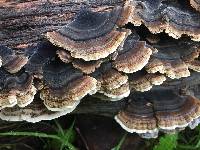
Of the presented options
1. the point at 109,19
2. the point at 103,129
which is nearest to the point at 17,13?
the point at 109,19

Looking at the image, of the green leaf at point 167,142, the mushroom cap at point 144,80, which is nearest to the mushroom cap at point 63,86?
the mushroom cap at point 144,80

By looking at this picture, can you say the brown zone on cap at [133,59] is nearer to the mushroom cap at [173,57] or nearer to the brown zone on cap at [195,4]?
the mushroom cap at [173,57]

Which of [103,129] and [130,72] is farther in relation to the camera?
[103,129]

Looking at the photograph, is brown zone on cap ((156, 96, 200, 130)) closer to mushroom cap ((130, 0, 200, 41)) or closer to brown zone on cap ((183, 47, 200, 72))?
brown zone on cap ((183, 47, 200, 72))

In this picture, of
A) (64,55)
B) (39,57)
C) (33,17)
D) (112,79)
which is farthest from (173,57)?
(33,17)

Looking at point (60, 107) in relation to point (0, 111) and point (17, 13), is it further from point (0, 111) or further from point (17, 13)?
point (17, 13)

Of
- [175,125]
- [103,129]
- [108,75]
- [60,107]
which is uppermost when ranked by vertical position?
[108,75]

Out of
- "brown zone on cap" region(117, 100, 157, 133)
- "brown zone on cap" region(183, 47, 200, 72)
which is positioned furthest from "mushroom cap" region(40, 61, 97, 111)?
"brown zone on cap" region(183, 47, 200, 72)

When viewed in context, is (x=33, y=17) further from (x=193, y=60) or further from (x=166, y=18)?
(x=193, y=60)
